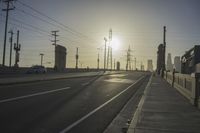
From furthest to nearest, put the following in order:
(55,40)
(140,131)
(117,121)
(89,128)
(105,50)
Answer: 1. (105,50)
2. (55,40)
3. (117,121)
4. (89,128)
5. (140,131)

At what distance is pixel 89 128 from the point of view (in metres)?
10.3

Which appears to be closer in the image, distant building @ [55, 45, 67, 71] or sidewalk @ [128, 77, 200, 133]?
sidewalk @ [128, 77, 200, 133]

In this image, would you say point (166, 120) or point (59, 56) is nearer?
point (166, 120)

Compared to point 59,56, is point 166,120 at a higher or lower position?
lower

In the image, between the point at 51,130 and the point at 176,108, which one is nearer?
the point at 51,130

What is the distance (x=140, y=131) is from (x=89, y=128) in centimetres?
193

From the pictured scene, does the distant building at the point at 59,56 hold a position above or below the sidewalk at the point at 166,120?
above

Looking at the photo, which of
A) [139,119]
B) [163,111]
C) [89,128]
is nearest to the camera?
[89,128]

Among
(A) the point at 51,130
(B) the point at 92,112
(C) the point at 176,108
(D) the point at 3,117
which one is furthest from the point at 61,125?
(C) the point at 176,108

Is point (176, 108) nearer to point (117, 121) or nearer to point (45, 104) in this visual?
point (117, 121)

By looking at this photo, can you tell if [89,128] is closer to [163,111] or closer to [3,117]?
[3,117]

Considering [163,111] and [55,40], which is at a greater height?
[55,40]

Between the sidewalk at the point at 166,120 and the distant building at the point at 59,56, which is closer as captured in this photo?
the sidewalk at the point at 166,120

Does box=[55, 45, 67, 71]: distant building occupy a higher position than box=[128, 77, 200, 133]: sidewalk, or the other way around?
box=[55, 45, 67, 71]: distant building
